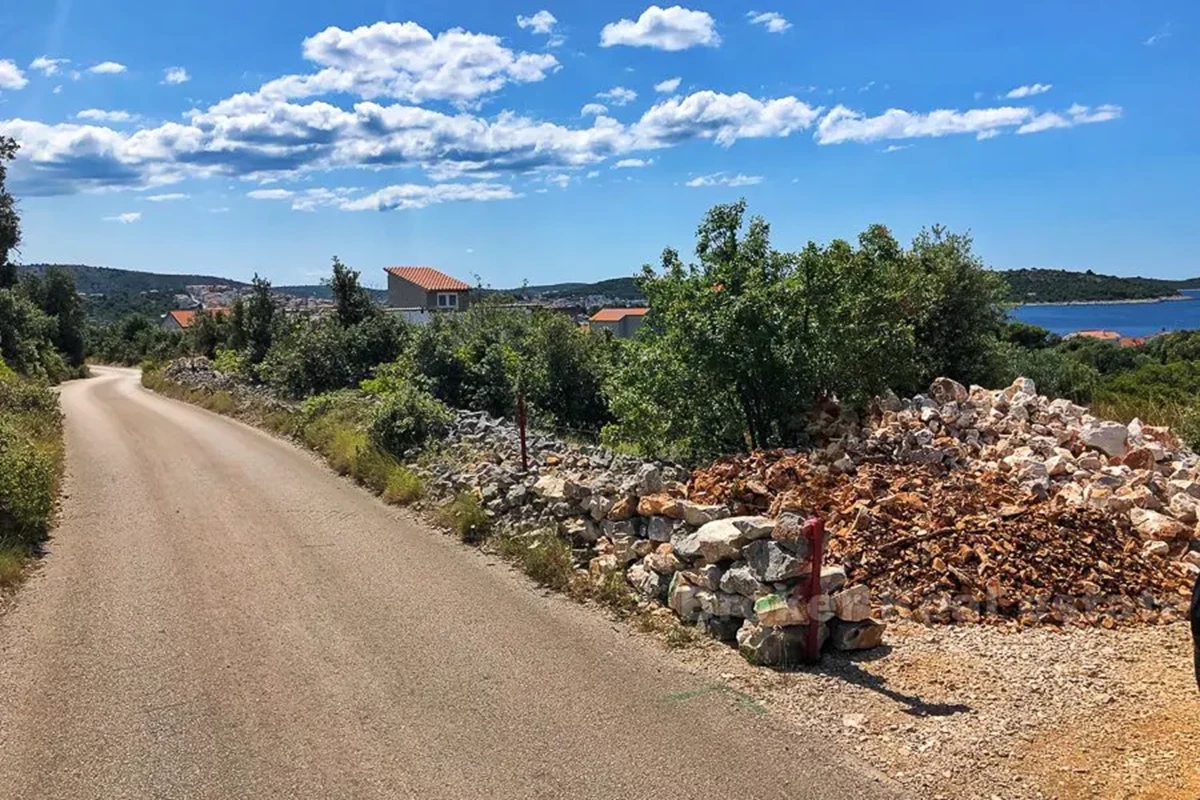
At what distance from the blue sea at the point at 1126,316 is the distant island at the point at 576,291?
3.20 ft

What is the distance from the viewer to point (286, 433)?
1922 centimetres

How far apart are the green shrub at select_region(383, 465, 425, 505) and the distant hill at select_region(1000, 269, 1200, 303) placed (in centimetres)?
6114

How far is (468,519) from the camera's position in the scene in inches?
391

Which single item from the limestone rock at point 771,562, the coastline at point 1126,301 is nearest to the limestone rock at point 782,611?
the limestone rock at point 771,562

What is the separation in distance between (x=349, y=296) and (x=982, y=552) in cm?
2245

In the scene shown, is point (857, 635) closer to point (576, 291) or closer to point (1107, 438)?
point (1107, 438)

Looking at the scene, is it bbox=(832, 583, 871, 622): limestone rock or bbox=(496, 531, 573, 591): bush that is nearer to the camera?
bbox=(832, 583, 871, 622): limestone rock

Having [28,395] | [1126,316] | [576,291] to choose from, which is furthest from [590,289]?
[28,395]

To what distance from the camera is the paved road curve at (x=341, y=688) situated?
4754 millimetres

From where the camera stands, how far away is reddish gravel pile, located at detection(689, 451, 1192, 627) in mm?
6641

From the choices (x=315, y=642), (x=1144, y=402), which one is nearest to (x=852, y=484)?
(x=315, y=642)

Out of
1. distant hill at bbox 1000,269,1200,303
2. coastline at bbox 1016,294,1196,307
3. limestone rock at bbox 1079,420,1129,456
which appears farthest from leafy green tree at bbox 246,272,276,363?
coastline at bbox 1016,294,1196,307

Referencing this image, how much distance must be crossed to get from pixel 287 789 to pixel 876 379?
363 inches

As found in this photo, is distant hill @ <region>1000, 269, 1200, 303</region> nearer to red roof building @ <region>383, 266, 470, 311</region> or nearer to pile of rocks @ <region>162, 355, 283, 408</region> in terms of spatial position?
red roof building @ <region>383, 266, 470, 311</region>
